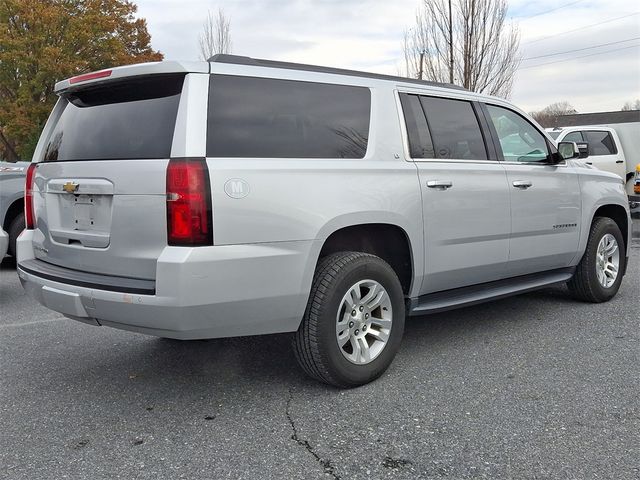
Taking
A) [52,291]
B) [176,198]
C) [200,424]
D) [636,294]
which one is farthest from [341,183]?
[636,294]

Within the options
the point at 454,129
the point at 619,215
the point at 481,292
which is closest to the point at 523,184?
the point at 454,129

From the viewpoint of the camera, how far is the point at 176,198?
290cm

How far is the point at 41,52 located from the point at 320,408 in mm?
26124

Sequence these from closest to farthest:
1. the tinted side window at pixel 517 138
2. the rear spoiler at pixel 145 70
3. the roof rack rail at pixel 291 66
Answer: the rear spoiler at pixel 145 70 → the roof rack rail at pixel 291 66 → the tinted side window at pixel 517 138

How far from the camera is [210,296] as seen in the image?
2934mm

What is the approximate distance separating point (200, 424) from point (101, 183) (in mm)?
1374

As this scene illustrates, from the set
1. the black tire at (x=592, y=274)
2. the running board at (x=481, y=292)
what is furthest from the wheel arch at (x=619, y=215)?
the running board at (x=481, y=292)

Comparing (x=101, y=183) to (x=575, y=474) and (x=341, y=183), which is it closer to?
(x=341, y=183)

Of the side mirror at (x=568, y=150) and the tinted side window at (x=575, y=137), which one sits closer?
the side mirror at (x=568, y=150)

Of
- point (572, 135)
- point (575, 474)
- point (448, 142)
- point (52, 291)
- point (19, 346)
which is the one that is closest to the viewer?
point (575, 474)

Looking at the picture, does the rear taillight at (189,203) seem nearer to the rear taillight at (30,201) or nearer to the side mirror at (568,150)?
the rear taillight at (30,201)

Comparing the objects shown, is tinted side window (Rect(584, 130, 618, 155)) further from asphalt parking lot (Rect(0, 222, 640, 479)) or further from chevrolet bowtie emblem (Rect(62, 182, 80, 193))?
chevrolet bowtie emblem (Rect(62, 182, 80, 193))

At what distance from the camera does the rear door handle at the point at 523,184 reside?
4.52m

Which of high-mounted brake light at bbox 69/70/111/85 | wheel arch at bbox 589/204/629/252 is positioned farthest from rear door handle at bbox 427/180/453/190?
wheel arch at bbox 589/204/629/252
